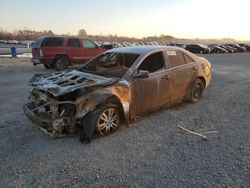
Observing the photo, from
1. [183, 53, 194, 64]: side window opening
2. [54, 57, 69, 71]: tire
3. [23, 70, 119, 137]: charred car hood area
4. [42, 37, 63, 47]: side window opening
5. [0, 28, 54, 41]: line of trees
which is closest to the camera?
[23, 70, 119, 137]: charred car hood area

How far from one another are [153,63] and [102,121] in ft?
5.98

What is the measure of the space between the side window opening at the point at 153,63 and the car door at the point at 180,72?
25cm

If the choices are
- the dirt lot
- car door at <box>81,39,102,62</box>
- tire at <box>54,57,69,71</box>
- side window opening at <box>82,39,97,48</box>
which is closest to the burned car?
the dirt lot

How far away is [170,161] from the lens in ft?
12.6

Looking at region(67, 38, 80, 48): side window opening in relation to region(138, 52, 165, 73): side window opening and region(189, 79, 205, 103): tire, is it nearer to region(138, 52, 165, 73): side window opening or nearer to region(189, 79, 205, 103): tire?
region(189, 79, 205, 103): tire

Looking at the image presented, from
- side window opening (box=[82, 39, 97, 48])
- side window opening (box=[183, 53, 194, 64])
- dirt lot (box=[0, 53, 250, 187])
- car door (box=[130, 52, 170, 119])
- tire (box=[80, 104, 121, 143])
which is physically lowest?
dirt lot (box=[0, 53, 250, 187])

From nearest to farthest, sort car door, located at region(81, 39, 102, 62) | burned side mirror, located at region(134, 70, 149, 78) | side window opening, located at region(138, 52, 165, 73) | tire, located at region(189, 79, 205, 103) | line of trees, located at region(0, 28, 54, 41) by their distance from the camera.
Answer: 1. burned side mirror, located at region(134, 70, 149, 78)
2. side window opening, located at region(138, 52, 165, 73)
3. tire, located at region(189, 79, 205, 103)
4. car door, located at region(81, 39, 102, 62)
5. line of trees, located at region(0, 28, 54, 41)

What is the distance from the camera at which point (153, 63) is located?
5.55 meters

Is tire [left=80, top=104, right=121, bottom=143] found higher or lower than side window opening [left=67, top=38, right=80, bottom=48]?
lower

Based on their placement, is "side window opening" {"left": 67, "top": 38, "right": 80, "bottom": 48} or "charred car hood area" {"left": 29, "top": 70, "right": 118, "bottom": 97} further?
"side window opening" {"left": 67, "top": 38, "right": 80, "bottom": 48}

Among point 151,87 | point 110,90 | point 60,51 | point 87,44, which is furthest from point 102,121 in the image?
point 87,44

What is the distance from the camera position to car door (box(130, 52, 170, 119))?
502cm

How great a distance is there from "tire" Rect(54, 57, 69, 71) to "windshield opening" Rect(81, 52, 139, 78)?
25.6 ft

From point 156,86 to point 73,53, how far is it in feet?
30.8
